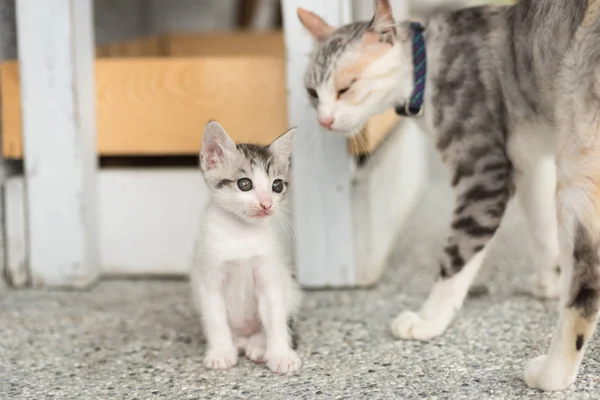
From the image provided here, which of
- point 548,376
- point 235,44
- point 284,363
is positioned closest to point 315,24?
point 284,363

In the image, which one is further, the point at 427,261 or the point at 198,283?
the point at 427,261

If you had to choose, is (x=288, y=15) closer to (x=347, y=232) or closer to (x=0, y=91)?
(x=347, y=232)

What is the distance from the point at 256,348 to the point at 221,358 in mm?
99

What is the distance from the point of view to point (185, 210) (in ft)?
8.01

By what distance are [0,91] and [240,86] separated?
73 centimetres

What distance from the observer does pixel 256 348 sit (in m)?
1.76

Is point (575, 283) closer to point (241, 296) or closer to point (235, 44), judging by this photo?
point (241, 296)

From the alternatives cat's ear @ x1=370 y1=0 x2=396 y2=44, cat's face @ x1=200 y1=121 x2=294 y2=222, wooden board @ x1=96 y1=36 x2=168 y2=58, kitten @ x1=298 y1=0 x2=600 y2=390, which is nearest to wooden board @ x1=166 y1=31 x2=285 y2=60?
wooden board @ x1=96 y1=36 x2=168 y2=58

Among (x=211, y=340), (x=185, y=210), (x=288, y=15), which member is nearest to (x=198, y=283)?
(x=211, y=340)

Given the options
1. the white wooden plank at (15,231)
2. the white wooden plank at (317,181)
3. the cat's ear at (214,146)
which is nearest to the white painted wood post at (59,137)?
the white wooden plank at (15,231)

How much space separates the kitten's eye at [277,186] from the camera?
170 cm

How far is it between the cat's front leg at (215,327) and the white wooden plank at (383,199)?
68 centimetres

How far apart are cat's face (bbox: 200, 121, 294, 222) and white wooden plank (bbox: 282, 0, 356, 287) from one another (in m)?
0.54

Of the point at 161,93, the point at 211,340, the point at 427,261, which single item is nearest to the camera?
the point at 211,340
